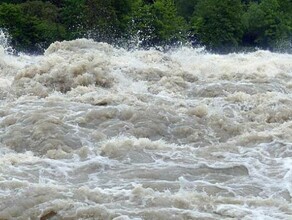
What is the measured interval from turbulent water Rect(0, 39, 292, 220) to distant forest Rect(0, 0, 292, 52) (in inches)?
425

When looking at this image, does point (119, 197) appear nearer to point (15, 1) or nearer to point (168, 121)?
point (168, 121)

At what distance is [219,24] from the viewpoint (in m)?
31.0

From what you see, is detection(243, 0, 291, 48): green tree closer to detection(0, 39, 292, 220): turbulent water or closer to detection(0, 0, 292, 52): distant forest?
detection(0, 0, 292, 52): distant forest

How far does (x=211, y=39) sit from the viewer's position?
3050cm

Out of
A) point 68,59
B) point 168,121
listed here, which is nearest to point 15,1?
point 68,59

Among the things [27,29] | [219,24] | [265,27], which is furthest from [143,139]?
[265,27]

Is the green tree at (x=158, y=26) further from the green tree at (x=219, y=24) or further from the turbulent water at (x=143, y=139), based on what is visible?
the turbulent water at (x=143, y=139)

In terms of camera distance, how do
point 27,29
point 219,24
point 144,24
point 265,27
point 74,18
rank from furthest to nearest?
point 265,27, point 219,24, point 144,24, point 74,18, point 27,29

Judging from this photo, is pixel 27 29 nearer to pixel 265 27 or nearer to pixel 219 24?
pixel 219 24

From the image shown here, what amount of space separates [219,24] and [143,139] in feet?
71.3

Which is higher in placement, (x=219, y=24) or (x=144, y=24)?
(x=219, y=24)

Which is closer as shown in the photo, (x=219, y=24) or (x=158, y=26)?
(x=158, y=26)

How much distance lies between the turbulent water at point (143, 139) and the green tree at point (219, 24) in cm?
1377

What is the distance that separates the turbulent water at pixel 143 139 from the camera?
7457 mm
